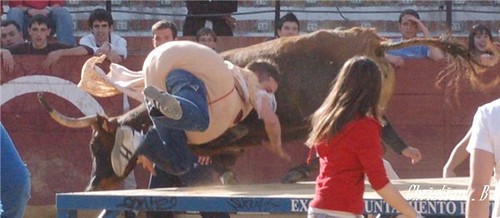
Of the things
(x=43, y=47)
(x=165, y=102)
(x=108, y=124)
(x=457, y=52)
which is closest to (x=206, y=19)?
(x=43, y=47)

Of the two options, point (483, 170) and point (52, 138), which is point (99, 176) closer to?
point (52, 138)

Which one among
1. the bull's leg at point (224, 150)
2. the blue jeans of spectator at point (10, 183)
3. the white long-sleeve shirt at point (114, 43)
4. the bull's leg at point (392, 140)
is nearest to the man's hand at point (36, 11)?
the white long-sleeve shirt at point (114, 43)

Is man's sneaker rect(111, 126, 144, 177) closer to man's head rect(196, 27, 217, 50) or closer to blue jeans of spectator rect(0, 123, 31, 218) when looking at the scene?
man's head rect(196, 27, 217, 50)

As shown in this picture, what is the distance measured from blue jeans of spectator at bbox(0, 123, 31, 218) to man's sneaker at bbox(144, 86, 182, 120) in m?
2.18

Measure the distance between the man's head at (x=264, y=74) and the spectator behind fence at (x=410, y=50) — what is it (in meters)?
1.99

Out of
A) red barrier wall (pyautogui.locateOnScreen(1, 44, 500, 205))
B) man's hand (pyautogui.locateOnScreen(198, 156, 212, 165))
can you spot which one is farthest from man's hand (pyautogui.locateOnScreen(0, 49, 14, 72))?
man's hand (pyautogui.locateOnScreen(198, 156, 212, 165))

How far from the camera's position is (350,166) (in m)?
4.57

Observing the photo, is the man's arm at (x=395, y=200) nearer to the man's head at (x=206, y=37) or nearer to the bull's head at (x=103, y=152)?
the bull's head at (x=103, y=152)

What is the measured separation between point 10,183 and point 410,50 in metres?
6.40

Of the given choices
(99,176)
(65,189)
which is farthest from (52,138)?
(99,176)

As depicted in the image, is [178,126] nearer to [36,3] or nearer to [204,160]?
[204,160]

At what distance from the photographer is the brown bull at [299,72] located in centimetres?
860

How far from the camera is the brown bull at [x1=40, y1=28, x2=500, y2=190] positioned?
28.2ft

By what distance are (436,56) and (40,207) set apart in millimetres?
3575
